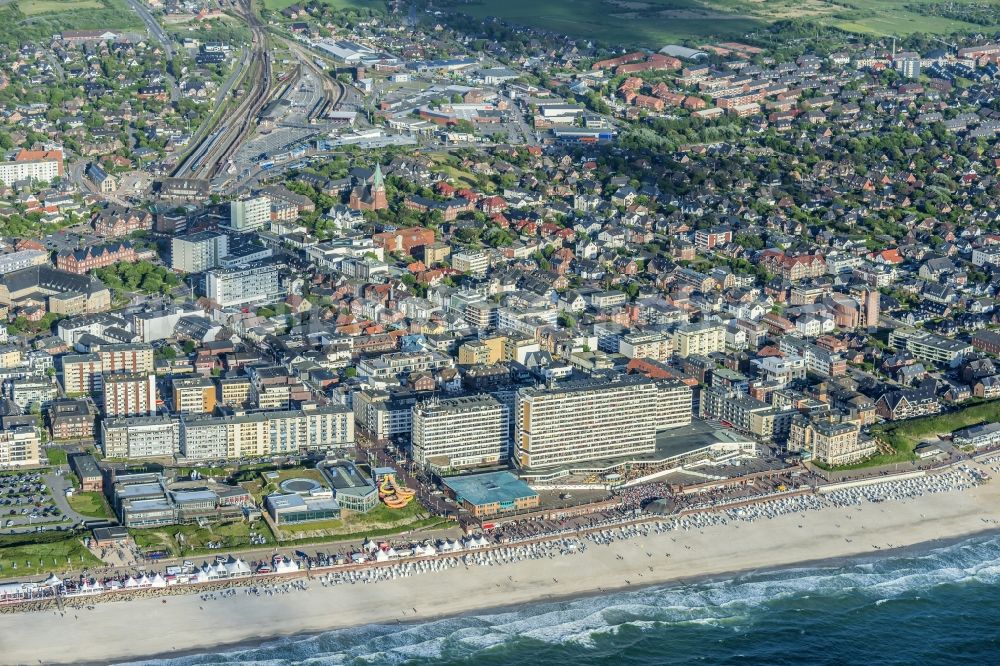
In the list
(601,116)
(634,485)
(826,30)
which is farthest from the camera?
(826,30)

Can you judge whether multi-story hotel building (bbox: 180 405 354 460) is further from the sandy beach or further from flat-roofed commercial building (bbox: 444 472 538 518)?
the sandy beach

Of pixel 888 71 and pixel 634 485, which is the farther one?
pixel 888 71

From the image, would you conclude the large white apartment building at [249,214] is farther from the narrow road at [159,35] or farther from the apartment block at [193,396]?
the narrow road at [159,35]

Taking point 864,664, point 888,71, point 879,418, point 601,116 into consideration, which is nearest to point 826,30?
point 888,71

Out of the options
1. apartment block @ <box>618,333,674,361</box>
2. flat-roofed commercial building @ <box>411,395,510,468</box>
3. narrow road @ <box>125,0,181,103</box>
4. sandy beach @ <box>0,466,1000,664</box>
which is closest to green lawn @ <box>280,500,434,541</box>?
sandy beach @ <box>0,466,1000,664</box>

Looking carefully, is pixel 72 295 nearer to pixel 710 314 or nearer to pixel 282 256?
pixel 282 256

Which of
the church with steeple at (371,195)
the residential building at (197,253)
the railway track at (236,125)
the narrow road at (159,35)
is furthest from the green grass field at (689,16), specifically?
A: the residential building at (197,253)

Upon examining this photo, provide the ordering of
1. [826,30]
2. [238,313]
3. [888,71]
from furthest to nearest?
[826,30] < [888,71] < [238,313]
